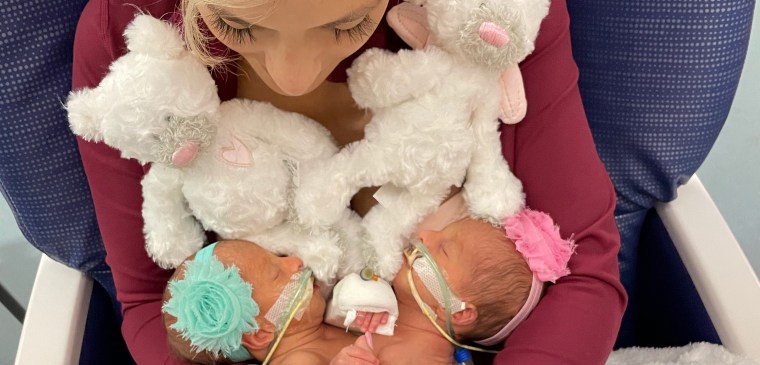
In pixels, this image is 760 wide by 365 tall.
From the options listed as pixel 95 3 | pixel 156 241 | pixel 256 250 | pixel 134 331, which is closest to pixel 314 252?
pixel 256 250

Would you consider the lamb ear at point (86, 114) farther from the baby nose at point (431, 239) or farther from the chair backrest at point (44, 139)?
the baby nose at point (431, 239)

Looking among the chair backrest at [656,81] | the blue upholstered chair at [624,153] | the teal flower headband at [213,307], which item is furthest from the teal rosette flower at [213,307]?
the chair backrest at [656,81]

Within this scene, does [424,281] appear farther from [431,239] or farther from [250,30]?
[250,30]

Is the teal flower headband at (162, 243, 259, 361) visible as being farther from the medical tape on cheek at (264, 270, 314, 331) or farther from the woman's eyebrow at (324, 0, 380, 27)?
the woman's eyebrow at (324, 0, 380, 27)

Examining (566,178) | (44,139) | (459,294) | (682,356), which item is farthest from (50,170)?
(682,356)

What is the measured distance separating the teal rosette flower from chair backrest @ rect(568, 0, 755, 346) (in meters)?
0.60

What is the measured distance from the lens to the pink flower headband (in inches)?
33.5

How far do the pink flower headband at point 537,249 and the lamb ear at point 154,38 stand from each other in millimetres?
448

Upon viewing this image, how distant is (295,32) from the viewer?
63 centimetres

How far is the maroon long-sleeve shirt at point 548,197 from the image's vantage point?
0.86 m

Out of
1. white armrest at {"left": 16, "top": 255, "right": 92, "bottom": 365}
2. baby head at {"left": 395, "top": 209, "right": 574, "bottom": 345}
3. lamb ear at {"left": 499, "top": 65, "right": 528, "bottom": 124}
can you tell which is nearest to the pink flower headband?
baby head at {"left": 395, "top": 209, "right": 574, "bottom": 345}

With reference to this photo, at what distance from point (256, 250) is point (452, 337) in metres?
0.27

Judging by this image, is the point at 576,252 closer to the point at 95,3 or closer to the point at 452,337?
the point at 452,337

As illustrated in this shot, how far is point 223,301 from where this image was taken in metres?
0.77
